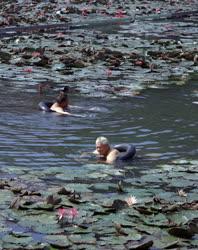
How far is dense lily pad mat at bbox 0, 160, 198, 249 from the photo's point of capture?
18.8 feet

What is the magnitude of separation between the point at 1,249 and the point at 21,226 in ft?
1.95

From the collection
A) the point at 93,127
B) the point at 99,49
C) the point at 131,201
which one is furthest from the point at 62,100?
the point at 99,49

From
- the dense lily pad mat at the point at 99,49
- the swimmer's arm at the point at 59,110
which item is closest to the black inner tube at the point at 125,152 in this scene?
A: the swimmer's arm at the point at 59,110

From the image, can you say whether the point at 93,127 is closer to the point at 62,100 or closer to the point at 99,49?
the point at 62,100

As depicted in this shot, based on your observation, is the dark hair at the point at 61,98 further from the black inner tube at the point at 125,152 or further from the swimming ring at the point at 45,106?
the black inner tube at the point at 125,152

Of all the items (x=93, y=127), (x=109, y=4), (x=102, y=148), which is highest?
(x=109, y=4)

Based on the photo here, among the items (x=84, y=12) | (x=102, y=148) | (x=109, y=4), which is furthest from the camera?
(x=109, y=4)

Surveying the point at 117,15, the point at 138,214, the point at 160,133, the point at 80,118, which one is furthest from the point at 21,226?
the point at 117,15

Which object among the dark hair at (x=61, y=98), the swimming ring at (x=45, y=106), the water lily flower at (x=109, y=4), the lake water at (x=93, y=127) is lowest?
the lake water at (x=93, y=127)

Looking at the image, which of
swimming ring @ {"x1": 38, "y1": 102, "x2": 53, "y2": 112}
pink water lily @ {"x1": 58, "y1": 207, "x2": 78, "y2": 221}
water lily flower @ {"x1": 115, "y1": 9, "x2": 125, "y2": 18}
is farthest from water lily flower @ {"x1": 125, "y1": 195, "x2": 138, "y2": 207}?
water lily flower @ {"x1": 115, "y1": 9, "x2": 125, "y2": 18}

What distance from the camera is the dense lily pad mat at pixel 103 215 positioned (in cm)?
574

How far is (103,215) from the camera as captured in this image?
6.40 meters

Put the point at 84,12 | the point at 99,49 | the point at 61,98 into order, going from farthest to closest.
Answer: the point at 84,12 → the point at 99,49 → the point at 61,98

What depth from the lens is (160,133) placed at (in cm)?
1093
